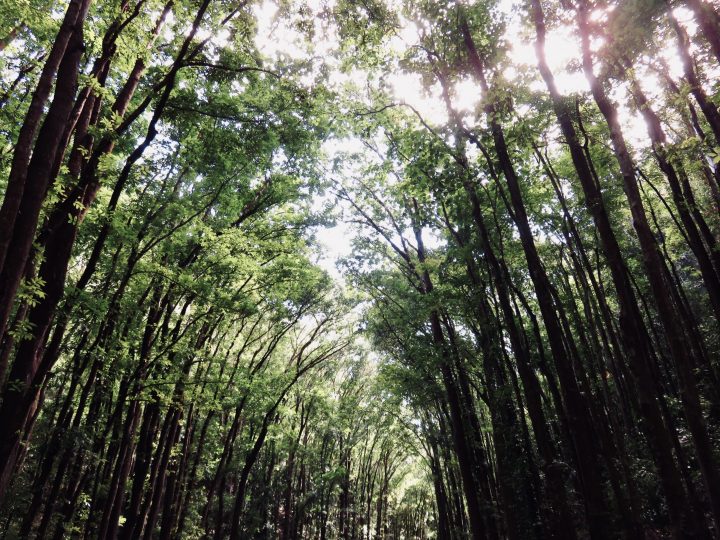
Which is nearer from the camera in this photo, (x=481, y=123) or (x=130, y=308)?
(x=481, y=123)

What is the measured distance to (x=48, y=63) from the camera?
379 cm

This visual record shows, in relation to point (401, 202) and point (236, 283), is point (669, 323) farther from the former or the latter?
point (236, 283)

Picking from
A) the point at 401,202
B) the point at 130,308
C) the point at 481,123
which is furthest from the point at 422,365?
the point at 130,308

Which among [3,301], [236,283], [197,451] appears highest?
[236,283]

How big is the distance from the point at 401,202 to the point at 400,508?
4243 cm

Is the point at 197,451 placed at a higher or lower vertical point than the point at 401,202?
lower

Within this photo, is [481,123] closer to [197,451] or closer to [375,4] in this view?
[375,4]

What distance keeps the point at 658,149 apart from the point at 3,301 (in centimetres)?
910

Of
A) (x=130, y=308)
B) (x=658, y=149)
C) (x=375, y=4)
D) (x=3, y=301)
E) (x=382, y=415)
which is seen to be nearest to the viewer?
(x=3, y=301)

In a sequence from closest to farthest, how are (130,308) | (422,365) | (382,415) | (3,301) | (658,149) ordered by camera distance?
(3,301), (658,149), (130,308), (422,365), (382,415)

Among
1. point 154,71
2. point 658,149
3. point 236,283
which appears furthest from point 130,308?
point 658,149

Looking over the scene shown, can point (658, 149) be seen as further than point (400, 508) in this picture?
No

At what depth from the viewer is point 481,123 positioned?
23.1 ft

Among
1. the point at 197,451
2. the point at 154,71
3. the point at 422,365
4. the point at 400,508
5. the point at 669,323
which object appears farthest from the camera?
the point at 400,508
